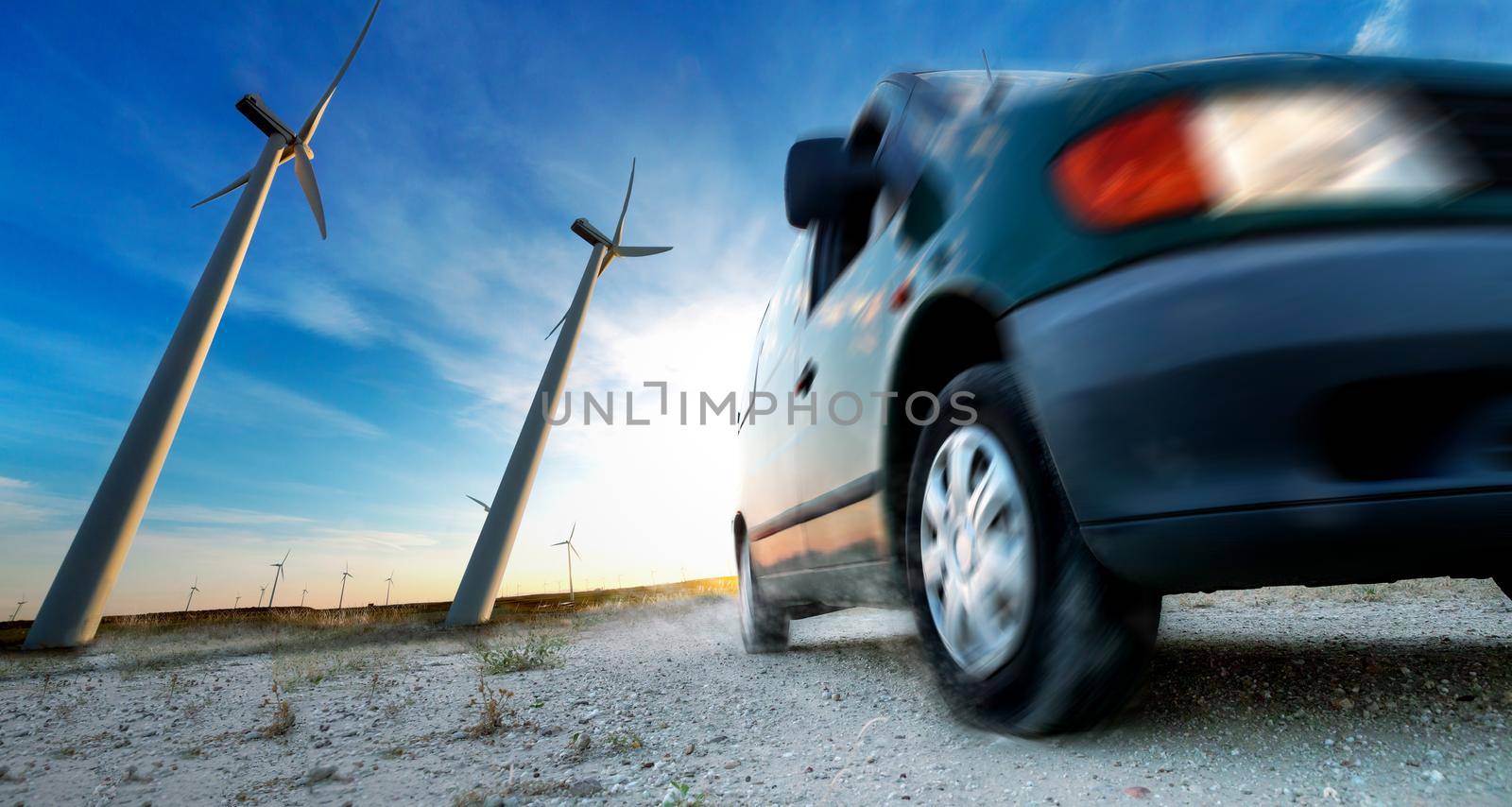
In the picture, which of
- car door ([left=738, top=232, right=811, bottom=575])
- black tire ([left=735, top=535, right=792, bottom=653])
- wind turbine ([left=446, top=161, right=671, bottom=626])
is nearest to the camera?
car door ([left=738, top=232, right=811, bottom=575])

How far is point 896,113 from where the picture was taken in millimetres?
2545

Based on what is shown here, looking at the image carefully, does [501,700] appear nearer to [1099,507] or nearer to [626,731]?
[626,731]

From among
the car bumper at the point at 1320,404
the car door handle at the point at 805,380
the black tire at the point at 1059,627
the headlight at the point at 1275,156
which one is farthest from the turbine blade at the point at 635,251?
the car bumper at the point at 1320,404

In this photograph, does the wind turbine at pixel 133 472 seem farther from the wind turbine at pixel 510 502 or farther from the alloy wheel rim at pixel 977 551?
the alloy wheel rim at pixel 977 551

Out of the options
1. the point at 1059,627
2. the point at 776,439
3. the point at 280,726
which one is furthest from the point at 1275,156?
the point at 280,726

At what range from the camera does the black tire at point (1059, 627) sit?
5.12 feet

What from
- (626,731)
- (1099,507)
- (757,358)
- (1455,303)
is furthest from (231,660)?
(1455,303)

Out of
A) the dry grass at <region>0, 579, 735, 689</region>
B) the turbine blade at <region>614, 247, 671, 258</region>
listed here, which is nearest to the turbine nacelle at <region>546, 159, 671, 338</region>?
the turbine blade at <region>614, 247, 671, 258</region>

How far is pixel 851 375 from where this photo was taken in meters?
2.46

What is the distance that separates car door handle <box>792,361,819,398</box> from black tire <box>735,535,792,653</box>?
4.30 ft

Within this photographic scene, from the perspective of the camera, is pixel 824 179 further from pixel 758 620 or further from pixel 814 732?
pixel 758 620

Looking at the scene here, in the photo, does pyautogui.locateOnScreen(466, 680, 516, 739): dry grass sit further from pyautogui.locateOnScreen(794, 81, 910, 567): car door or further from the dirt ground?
pyautogui.locateOnScreen(794, 81, 910, 567): car door

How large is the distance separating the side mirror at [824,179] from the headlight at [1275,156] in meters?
1.17

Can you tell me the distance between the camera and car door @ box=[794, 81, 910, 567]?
2.31 m
